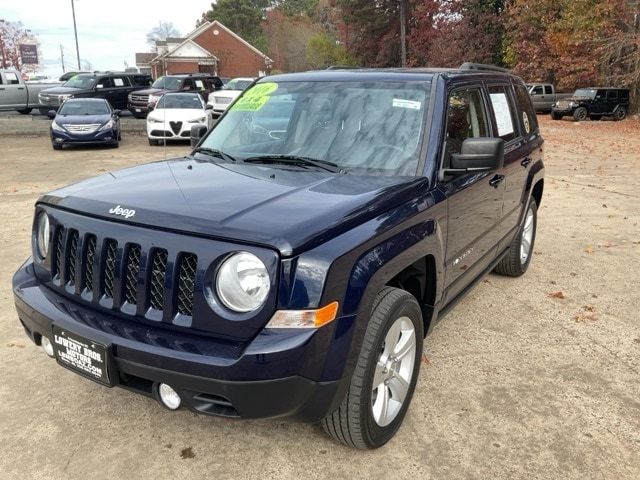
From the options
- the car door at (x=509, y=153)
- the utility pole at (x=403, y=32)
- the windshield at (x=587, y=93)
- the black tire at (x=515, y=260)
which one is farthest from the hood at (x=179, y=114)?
the utility pole at (x=403, y=32)

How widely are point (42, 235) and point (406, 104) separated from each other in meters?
2.19

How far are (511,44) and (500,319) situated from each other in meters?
41.5

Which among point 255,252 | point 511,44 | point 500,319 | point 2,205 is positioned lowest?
point 500,319

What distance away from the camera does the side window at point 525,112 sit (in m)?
5.04

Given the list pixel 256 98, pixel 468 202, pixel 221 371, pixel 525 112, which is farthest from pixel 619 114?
pixel 221 371

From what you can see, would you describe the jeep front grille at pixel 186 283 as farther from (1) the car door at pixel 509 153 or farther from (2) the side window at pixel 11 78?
(2) the side window at pixel 11 78

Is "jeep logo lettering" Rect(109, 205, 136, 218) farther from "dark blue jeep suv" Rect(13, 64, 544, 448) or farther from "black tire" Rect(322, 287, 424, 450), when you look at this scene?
"black tire" Rect(322, 287, 424, 450)

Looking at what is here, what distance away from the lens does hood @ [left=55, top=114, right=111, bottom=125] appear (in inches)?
608

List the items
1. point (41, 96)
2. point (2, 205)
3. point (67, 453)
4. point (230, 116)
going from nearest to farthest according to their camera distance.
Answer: point (67, 453) < point (230, 116) < point (2, 205) < point (41, 96)

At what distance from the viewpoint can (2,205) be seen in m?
8.63

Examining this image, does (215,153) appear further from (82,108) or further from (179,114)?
(82,108)

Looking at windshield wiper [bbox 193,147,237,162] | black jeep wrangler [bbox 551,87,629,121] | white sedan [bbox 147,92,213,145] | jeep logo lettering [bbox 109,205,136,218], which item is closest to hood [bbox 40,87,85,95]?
white sedan [bbox 147,92,213,145]

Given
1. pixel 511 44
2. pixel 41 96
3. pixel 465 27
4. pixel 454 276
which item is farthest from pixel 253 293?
pixel 465 27

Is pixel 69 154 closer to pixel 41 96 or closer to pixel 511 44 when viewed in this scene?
pixel 41 96
